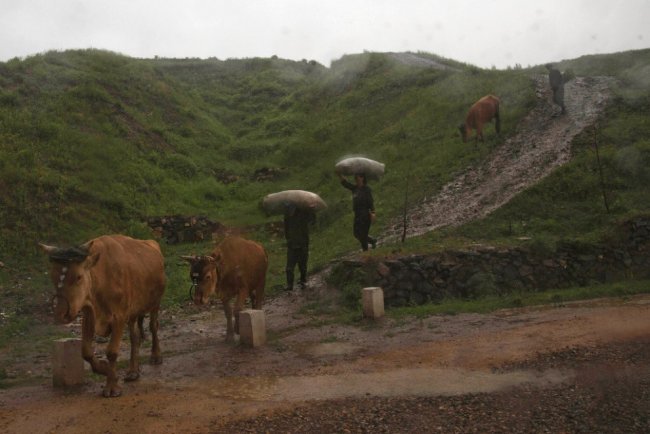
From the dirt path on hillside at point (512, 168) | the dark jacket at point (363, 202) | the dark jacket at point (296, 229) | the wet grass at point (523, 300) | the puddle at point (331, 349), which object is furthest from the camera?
the dirt path on hillside at point (512, 168)

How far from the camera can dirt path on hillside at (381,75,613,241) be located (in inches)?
719

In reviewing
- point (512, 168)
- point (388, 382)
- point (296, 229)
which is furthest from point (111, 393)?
point (512, 168)

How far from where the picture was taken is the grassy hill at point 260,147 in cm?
1744

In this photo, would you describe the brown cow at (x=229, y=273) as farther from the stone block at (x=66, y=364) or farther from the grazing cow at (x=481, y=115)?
the grazing cow at (x=481, y=115)

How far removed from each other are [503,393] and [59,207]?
16656mm

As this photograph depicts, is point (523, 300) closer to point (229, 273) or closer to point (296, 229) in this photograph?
point (296, 229)

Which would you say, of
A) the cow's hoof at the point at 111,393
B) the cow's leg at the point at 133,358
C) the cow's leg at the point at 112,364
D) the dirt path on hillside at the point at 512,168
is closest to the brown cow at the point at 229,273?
the cow's leg at the point at 133,358

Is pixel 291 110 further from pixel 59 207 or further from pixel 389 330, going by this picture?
pixel 389 330

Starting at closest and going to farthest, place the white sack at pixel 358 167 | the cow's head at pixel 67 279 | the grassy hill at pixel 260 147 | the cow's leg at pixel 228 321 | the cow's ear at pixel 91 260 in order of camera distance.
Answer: the cow's head at pixel 67 279 < the cow's ear at pixel 91 260 < the cow's leg at pixel 228 321 < the grassy hill at pixel 260 147 < the white sack at pixel 358 167

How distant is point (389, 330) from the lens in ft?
36.7

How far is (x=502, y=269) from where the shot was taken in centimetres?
1377

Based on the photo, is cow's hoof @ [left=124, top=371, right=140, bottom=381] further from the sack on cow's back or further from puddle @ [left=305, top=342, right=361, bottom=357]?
the sack on cow's back

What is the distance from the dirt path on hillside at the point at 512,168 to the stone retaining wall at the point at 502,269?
3.23 metres

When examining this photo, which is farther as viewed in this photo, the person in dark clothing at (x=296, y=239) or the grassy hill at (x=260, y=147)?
the grassy hill at (x=260, y=147)
